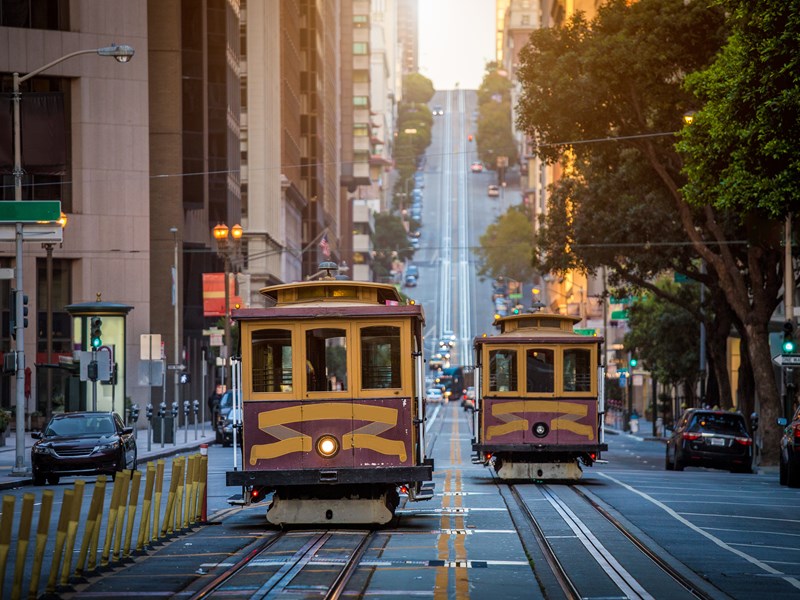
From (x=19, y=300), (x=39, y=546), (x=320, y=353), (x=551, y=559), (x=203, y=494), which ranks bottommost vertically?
(x=551, y=559)

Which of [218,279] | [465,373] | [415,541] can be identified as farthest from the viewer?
[465,373]

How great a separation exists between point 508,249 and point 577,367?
14497 cm

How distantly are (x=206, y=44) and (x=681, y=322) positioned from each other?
28.7 metres

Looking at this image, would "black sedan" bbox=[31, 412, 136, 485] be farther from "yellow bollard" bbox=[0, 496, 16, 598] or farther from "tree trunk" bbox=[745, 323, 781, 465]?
"yellow bollard" bbox=[0, 496, 16, 598]

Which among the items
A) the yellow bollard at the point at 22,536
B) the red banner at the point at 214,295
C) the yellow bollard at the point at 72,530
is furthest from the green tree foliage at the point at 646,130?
the yellow bollard at the point at 22,536

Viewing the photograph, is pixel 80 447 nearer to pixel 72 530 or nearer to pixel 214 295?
pixel 72 530

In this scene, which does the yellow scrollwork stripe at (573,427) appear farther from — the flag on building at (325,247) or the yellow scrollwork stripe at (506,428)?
the flag on building at (325,247)

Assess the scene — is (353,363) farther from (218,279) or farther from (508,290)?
(508,290)

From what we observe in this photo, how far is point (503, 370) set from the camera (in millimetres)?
31859

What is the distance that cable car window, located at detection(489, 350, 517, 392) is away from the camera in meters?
31.8

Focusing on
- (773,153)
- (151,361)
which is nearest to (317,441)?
(773,153)

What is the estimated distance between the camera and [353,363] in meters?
21.0

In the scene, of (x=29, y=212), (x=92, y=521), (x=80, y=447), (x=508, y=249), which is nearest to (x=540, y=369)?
(x=80, y=447)

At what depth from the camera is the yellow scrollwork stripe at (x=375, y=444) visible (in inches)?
817
